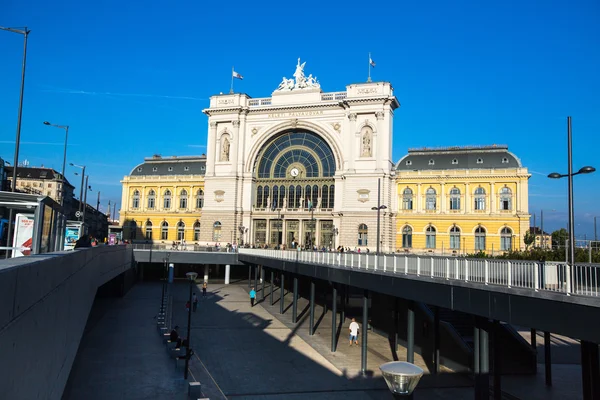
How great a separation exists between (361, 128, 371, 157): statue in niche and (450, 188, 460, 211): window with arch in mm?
13247

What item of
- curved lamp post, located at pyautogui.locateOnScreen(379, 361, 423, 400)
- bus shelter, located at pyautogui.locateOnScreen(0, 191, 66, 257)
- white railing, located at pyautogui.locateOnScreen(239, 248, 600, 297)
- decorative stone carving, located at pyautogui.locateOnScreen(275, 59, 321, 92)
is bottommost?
curved lamp post, located at pyautogui.locateOnScreen(379, 361, 423, 400)

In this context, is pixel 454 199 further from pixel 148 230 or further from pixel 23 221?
pixel 23 221

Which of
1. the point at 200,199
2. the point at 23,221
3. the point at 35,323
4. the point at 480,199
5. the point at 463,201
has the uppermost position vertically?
the point at 200,199

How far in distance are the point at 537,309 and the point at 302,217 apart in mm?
58519

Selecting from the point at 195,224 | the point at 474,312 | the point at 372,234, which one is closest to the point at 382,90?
the point at 372,234

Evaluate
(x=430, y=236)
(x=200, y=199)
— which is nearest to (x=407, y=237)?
(x=430, y=236)

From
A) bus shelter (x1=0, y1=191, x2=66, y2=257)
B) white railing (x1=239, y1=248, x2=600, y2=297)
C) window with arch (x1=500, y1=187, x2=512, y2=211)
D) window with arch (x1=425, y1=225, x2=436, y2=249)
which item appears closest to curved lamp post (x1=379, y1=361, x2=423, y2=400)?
white railing (x1=239, y1=248, x2=600, y2=297)

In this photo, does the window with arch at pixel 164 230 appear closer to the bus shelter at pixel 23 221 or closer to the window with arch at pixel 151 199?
the window with arch at pixel 151 199

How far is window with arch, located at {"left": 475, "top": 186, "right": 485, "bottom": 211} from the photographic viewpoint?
70.2m

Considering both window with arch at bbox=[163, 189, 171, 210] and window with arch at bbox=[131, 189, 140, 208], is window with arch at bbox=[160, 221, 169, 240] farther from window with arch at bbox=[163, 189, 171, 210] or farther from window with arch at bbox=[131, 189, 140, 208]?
window with arch at bbox=[131, 189, 140, 208]

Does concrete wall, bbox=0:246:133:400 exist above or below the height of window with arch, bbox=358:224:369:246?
below

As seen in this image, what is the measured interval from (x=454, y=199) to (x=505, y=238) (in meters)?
8.37

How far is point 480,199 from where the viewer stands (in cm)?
7038

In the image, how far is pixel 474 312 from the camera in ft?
56.6
